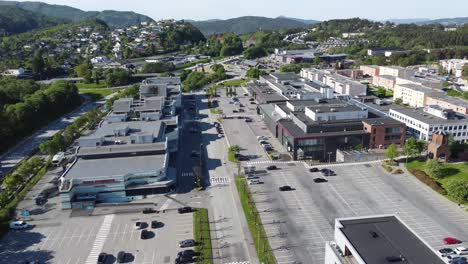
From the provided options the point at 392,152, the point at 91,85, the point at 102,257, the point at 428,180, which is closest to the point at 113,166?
the point at 102,257

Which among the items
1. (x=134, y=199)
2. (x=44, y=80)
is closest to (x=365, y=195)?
(x=134, y=199)

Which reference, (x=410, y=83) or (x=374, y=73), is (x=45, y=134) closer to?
(x=410, y=83)

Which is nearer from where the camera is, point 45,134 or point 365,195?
point 365,195

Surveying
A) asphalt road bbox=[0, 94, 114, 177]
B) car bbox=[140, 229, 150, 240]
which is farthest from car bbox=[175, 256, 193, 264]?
asphalt road bbox=[0, 94, 114, 177]

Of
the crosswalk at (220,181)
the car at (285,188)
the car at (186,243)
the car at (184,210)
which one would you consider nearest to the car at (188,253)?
the car at (186,243)

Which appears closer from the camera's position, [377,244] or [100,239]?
[377,244]

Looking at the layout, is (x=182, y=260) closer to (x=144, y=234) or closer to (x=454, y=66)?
(x=144, y=234)
